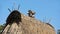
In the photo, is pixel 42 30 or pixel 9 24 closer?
pixel 9 24

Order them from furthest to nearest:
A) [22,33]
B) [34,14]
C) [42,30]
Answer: [34,14] → [42,30] → [22,33]

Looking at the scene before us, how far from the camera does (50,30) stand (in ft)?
28.1

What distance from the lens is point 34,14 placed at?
336 inches

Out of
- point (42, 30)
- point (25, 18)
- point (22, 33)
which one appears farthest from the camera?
point (42, 30)

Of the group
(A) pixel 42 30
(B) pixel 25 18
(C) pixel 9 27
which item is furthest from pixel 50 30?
(C) pixel 9 27

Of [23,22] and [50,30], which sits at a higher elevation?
[23,22]

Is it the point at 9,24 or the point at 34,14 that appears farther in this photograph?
the point at 34,14

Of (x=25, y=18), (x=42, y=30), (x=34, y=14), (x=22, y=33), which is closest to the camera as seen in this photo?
(x=22, y=33)

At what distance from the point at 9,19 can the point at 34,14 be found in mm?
1783

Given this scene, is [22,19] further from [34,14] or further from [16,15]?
[34,14]

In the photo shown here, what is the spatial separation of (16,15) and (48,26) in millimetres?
2174

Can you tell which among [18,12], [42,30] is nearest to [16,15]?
[18,12]

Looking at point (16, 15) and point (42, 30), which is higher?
point (16, 15)

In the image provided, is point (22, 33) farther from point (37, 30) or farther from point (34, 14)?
point (34, 14)
